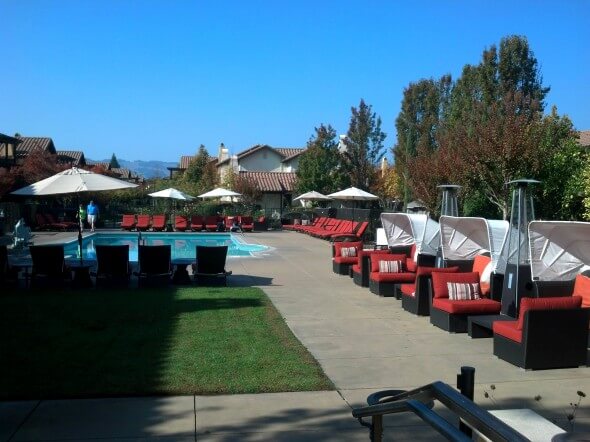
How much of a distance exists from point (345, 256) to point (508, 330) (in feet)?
28.5

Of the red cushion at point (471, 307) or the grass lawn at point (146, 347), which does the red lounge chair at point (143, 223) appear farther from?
the red cushion at point (471, 307)

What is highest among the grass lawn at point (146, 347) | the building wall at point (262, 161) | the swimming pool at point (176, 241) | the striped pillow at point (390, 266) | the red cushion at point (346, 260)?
the building wall at point (262, 161)

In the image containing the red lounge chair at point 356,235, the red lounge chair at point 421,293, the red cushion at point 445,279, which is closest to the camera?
the red cushion at point 445,279

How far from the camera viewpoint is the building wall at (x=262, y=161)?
67.8 metres

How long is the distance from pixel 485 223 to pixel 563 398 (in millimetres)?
5680

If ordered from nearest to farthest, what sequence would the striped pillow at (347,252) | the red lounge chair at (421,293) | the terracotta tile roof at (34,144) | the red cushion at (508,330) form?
1. the red cushion at (508,330)
2. the red lounge chair at (421,293)
3. the striped pillow at (347,252)
4. the terracotta tile roof at (34,144)

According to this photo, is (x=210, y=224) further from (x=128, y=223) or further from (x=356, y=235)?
(x=356, y=235)

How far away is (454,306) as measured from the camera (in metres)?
9.27

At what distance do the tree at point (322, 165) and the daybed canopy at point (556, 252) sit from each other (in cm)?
3110

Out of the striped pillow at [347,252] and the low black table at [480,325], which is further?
the striped pillow at [347,252]

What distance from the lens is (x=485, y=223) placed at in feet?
38.1

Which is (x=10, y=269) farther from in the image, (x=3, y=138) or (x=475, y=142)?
(x=3, y=138)

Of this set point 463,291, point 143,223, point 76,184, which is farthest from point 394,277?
point 143,223

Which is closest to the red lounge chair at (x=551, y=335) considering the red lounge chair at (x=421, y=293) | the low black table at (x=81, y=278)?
the red lounge chair at (x=421, y=293)
